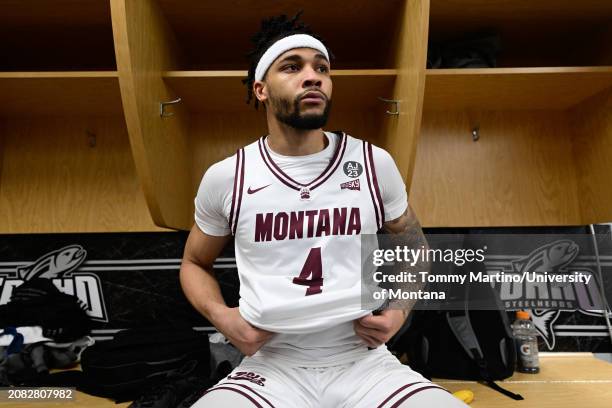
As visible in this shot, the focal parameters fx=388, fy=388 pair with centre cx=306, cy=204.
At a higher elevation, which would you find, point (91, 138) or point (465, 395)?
point (91, 138)

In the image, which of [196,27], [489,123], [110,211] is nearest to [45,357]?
[110,211]

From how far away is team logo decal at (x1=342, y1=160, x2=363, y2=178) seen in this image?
3.23ft

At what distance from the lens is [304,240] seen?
93 cm

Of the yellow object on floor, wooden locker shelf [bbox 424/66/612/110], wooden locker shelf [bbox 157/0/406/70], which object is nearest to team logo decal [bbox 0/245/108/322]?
wooden locker shelf [bbox 157/0/406/70]

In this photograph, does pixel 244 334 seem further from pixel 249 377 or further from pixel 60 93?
pixel 60 93

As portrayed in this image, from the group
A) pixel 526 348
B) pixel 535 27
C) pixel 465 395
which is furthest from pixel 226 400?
pixel 535 27

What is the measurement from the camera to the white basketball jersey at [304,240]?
2.84ft

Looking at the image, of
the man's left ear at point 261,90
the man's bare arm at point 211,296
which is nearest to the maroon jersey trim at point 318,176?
the man's left ear at point 261,90

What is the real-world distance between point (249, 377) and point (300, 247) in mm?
305

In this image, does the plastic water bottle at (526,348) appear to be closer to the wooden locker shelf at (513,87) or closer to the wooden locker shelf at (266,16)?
the wooden locker shelf at (513,87)

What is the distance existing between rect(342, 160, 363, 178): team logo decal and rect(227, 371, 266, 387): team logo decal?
515mm

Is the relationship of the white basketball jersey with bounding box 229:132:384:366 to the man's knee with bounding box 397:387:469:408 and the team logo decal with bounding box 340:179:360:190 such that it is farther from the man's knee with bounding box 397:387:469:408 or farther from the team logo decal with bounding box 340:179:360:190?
the man's knee with bounding box 397:387:469:408

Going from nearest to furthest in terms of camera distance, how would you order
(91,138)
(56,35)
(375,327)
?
(375,327) → (56,35) → (91,138)

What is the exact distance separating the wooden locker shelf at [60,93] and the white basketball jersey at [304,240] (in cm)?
60
